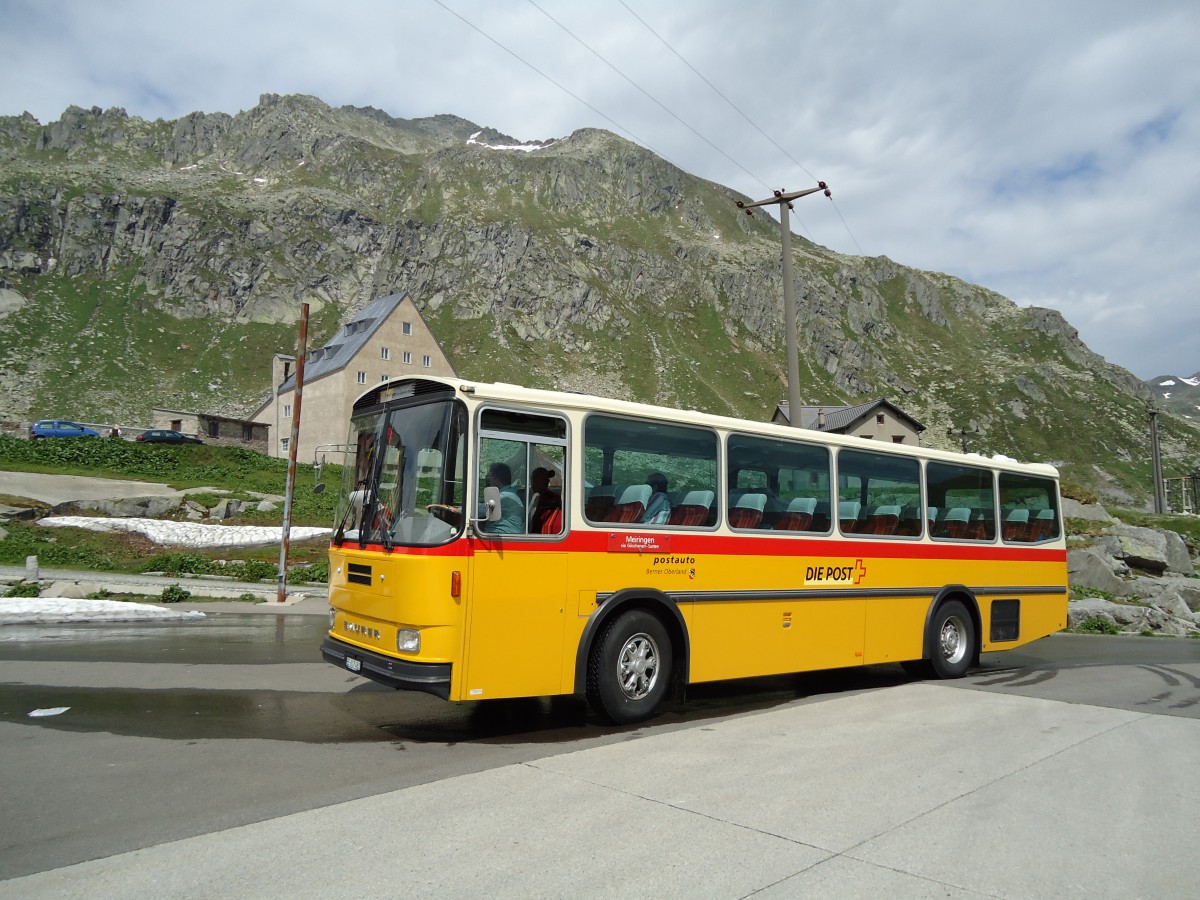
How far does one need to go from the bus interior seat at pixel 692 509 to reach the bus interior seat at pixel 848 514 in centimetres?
220

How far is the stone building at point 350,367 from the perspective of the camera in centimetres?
6681

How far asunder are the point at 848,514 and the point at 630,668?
382cm

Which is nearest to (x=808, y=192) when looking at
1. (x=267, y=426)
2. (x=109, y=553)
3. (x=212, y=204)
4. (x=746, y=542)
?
(x=746, y=542)

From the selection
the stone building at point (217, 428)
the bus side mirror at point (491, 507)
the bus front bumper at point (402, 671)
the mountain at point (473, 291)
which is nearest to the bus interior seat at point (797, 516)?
the bus side mirror at point (491, 507)

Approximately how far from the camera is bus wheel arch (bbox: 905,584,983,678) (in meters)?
10.5

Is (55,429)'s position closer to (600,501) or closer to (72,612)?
(72,612)

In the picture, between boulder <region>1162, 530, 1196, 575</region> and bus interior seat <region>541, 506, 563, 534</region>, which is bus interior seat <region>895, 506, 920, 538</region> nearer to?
bus interior seat <region>541, 506, 563, 534</region>

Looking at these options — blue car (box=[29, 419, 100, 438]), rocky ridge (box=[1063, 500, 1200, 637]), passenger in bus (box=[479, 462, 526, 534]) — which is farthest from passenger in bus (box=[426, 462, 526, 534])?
blue car (box=[29, 419, 100, 438])

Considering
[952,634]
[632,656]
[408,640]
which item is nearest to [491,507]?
[408,640]

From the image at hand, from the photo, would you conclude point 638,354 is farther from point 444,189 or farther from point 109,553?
point 109,553

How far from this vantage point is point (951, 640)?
11.0 metres

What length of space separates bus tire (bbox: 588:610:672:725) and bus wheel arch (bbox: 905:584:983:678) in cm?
468

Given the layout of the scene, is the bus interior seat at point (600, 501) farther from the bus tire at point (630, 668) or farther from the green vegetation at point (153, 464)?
the green vegetation at point (153, 464)

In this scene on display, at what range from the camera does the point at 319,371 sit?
235 ft
